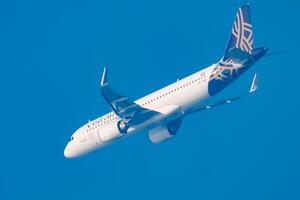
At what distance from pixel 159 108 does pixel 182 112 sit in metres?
2.23

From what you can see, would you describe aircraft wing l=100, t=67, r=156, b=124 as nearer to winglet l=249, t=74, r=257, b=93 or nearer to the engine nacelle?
the engine nacelle

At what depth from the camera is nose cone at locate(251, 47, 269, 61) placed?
334 feet

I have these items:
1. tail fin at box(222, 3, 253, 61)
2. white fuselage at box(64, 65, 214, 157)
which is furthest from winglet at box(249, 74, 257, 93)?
white fuselage at box(64, 65, 214, 157)

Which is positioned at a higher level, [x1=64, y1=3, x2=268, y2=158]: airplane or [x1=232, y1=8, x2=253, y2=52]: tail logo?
[x1=232, y1=8, x2=253, y2=52]: tail logo

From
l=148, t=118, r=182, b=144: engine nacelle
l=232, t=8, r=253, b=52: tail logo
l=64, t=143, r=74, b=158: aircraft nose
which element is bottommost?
l=148, t=118, r=182, b=144: engine nacelle

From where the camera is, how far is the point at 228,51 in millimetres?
103375

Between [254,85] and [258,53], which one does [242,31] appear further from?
[254,85]

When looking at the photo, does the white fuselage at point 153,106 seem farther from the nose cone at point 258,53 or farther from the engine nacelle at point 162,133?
the nose cone at point 258,53

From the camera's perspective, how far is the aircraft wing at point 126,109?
340 feet

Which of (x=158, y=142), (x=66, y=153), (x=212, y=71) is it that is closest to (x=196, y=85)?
(x=212, y=71)

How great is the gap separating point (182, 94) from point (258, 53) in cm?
828

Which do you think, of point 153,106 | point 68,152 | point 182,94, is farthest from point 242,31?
point 68,152

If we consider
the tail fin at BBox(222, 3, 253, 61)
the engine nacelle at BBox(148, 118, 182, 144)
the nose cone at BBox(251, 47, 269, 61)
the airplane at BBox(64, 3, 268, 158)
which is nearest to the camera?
the nose cone at BBox(251, 47, 269, 61)

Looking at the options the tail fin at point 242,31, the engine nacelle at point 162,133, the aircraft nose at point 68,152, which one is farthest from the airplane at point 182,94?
the aircraft nose at point 68,152
